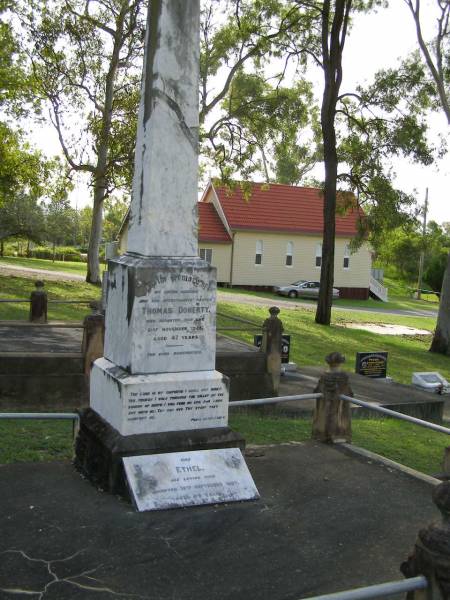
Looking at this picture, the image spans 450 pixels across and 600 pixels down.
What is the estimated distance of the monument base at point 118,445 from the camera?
608cm

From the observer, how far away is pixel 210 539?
5.38 m

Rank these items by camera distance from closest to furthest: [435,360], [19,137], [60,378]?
[60,378] → [435,360] → [19,137]

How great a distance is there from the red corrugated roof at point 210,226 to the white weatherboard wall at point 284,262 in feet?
3.28

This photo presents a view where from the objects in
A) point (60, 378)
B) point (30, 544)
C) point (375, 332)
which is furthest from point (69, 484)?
point (375, 332)

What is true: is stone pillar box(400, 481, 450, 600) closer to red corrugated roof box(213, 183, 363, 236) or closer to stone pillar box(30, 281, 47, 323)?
stone pillar box(30, 281, 47, 323)

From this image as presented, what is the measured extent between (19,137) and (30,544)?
27.1 metres

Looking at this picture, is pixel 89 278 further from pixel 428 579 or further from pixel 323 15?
pixel 428 579

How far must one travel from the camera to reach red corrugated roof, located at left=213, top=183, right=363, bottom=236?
4309cm

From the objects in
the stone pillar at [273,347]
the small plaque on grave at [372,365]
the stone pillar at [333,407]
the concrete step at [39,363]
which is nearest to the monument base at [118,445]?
the stone pillar at [333,407]

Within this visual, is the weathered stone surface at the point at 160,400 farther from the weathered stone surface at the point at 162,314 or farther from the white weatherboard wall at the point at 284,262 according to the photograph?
the white weatherboard wall at the point at 284,262

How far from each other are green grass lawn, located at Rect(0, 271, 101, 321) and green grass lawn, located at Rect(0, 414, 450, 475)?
974cm

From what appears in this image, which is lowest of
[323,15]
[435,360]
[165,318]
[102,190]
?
[435,360]

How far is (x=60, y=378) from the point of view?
11867 mm

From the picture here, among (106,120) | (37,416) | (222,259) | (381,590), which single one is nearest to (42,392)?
(37,416)
